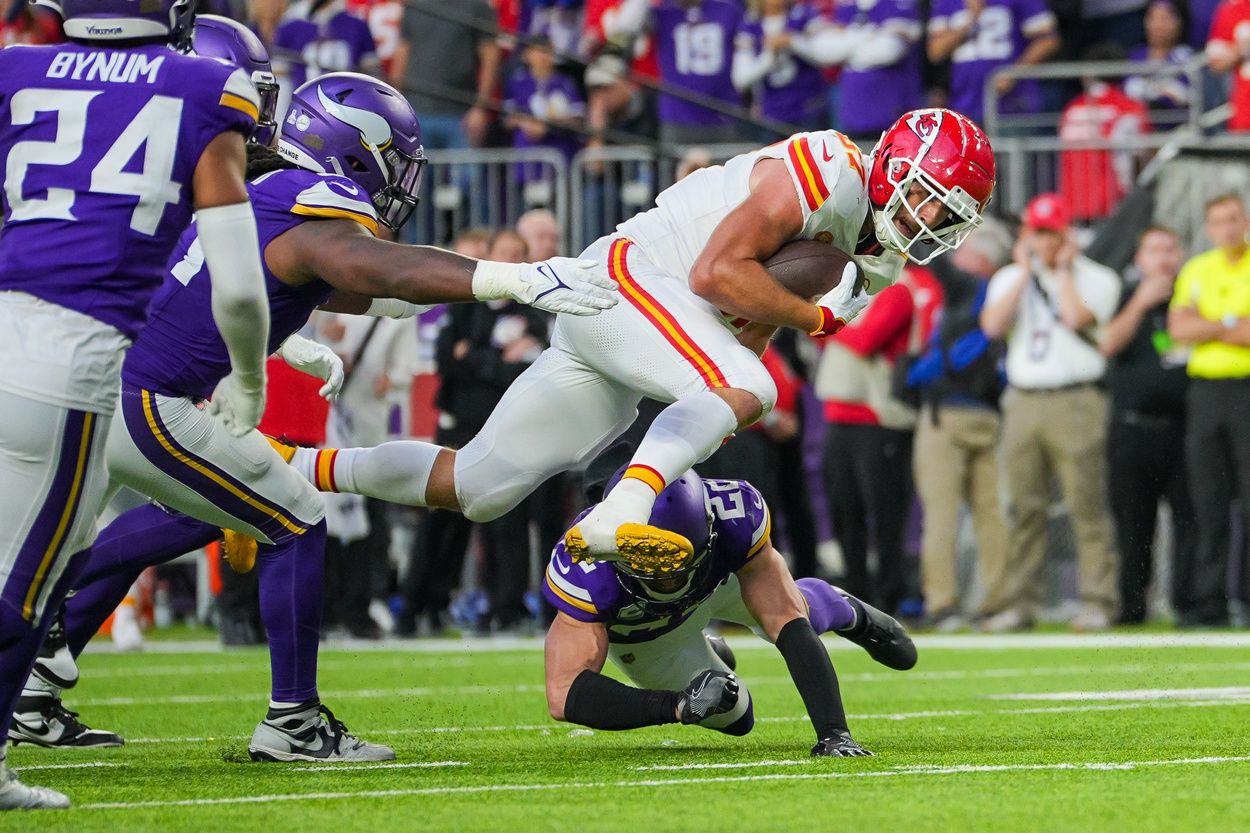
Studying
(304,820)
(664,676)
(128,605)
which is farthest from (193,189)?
(128,605)

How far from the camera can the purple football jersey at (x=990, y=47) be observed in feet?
42.9

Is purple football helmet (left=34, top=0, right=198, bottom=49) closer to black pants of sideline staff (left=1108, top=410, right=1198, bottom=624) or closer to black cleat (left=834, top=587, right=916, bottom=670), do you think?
black cleat (left=834, top=587, right=916, bottom=670)

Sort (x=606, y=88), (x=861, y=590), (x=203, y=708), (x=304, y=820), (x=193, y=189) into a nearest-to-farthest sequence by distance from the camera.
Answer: (x=304, y=820)
(x=193, y=189)
(x=203, y=708)
(x=861, y=590)
(x=606, y=88)

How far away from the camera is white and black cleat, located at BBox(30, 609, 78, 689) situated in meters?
5.83

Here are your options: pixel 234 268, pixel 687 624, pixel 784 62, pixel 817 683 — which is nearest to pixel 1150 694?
pixel 687 624

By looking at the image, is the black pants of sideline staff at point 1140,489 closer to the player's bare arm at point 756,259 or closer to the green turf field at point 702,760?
the green turf field at point 702,760

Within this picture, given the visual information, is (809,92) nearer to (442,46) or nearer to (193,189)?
(442,46)

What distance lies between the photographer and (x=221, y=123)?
4309mm

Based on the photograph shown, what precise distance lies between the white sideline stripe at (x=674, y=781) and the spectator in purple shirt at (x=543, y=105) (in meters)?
9.06

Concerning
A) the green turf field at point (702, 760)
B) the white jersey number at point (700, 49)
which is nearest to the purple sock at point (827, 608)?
the green turf field at point (702, 760)

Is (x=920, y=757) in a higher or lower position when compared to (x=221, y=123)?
lower

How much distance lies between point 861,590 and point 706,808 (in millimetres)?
7135

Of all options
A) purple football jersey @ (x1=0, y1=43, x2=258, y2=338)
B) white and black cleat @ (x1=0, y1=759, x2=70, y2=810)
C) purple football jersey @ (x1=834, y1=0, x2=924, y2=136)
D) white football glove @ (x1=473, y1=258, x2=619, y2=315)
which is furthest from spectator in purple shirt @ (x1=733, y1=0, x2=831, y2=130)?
white and black cleat @ (x1=0, y1=759, x2=70, y2=810)

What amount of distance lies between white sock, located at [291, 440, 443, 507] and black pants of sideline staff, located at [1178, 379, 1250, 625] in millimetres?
5903
